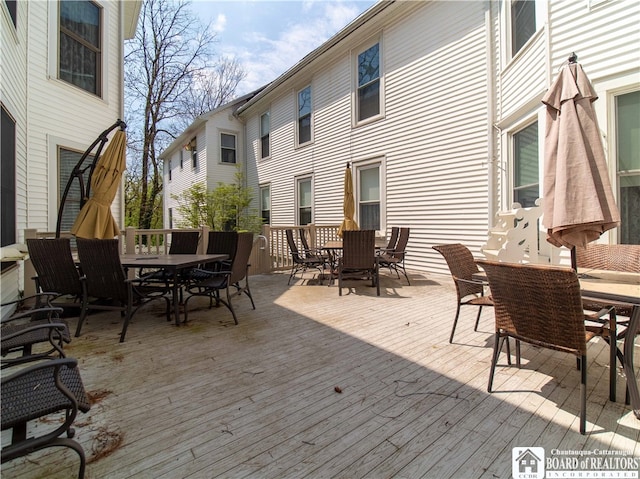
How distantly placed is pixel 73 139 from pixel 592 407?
26.8ft

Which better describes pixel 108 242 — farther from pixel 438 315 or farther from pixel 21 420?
pixel 438 315

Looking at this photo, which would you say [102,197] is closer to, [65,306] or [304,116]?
[65,306]

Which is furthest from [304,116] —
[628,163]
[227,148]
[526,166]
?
[628,163]

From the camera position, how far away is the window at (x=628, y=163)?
3.51 m

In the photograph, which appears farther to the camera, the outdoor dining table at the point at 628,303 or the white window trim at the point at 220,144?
the white window trim at the point at 220,144

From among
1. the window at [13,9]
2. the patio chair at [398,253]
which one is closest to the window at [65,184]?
the window at [13,9]

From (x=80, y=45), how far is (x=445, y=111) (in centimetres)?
749

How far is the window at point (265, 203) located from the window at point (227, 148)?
2177 mm

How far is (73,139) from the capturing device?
6.02 meters

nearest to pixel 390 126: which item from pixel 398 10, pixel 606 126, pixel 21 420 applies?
pixel 398 10

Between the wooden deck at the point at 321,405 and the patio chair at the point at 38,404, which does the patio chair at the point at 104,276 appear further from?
the patio chair at the point at 38,404

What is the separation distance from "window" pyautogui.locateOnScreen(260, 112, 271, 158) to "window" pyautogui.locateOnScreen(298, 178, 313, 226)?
→ 99.5 inches

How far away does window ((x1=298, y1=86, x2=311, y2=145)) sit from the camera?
33.7 feet

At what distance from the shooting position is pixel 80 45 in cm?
630
